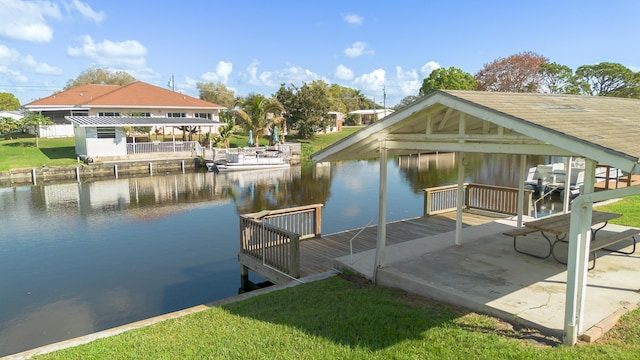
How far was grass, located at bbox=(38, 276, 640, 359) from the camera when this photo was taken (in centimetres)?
463

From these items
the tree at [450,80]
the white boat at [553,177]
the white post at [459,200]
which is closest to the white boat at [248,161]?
the white boat at [553,177]

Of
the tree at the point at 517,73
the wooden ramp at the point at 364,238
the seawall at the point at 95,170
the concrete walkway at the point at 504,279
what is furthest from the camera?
the tree at the point at 517,73

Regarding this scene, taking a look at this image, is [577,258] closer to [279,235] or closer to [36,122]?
[279,235]

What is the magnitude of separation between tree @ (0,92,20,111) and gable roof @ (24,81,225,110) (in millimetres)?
27902

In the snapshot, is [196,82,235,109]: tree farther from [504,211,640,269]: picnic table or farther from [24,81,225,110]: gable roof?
[504,211,640,269]: picnic table

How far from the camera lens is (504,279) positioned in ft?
21.6

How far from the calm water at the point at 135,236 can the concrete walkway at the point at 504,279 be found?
13.3 feet

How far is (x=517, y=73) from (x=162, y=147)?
43.7m

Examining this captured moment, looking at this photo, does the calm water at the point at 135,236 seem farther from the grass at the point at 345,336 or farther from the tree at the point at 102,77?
the tree at the point at 102,77

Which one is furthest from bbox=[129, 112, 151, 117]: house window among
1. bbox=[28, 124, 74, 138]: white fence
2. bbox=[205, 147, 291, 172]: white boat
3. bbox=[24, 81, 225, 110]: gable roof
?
bbox=[205, 147, 291, 172]: white boat

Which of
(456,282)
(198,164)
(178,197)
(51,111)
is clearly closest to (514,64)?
(198,164)

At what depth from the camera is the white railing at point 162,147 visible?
105ft

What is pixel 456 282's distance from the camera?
651cm

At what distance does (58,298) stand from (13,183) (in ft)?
66.5
